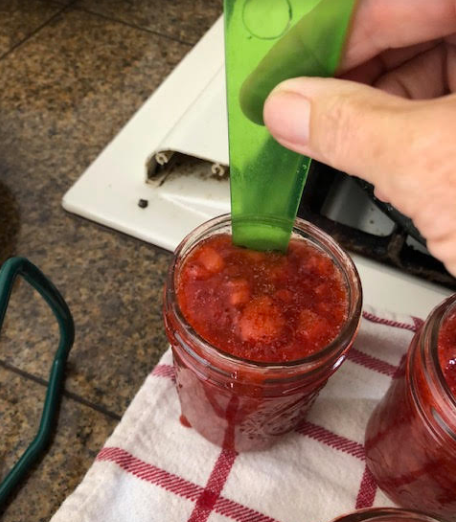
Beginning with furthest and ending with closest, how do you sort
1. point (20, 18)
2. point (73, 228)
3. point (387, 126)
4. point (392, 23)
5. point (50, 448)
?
point (20, 18)
point (73, 228)
point (50, 448)
point (392, 23)
point (387, 126)

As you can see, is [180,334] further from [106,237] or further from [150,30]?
[150,30]

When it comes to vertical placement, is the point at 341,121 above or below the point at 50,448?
above

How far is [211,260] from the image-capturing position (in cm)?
49

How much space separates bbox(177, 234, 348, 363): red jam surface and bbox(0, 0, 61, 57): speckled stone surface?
0.59 metres

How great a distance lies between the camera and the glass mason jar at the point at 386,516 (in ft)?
1.31

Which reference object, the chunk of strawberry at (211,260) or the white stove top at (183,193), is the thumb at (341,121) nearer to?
the chunk of strawberry at (211,260)

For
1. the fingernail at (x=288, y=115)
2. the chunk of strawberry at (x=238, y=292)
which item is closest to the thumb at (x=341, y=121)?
the fingernail at (x=288, y=115)

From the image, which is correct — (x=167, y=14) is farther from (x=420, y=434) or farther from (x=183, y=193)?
(x=420, y=434)

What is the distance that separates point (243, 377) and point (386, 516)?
131mm

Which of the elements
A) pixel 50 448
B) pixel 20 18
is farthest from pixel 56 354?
pixel 20 18

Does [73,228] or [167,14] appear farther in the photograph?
[167,14]

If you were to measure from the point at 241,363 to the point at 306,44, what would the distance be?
0.69ft

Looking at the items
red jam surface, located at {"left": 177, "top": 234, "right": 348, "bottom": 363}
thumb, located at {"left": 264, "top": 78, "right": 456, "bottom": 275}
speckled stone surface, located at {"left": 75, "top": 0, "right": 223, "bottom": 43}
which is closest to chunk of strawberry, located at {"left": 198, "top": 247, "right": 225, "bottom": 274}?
red jam surface, located at {"left": 177, "top": 234, "right": 348, "bottom": 363}

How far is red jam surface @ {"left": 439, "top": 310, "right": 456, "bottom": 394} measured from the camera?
1.45 ft
